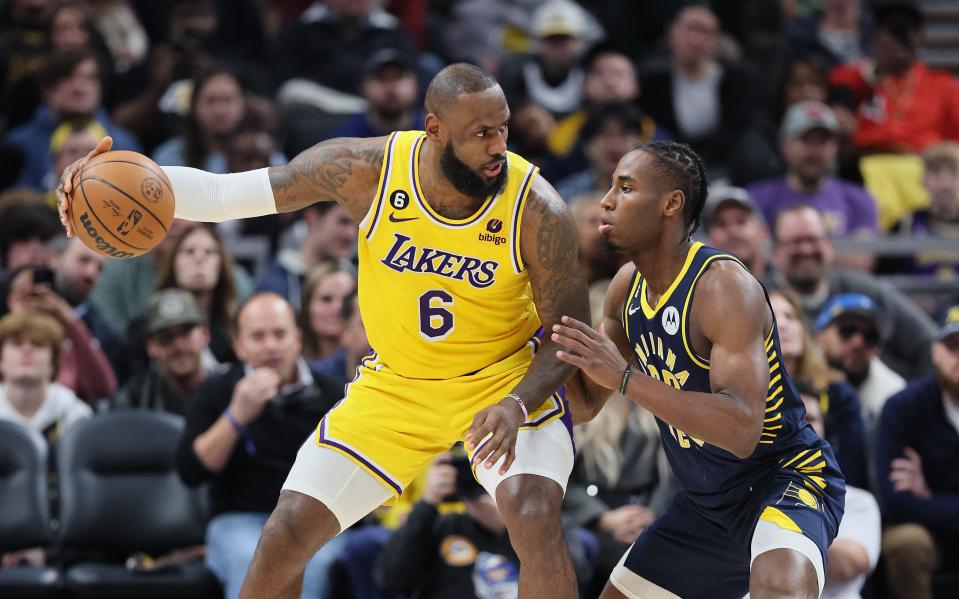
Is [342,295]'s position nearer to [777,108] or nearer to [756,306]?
[756,306]

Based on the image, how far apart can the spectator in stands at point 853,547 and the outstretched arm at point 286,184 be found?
8.58ft

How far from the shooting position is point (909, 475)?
772 cm

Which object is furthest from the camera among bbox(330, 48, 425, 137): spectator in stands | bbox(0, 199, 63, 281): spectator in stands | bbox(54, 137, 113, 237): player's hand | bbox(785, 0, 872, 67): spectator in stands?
bbox(785, 0, 872, 67): spectator in stands

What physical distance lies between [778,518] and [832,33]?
884cm

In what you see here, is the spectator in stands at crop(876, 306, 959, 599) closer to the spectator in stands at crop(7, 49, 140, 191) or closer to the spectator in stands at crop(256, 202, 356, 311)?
the spectator in stands at crop(256, 202, 356, 311)

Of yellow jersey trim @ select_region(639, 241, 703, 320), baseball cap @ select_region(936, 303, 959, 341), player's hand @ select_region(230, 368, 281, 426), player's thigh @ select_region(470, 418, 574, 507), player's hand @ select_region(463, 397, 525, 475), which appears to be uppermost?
yellow jersey trim @ select_region(639, 241, 703, 320)

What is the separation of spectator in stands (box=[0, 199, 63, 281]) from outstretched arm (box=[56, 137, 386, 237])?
3.82 m

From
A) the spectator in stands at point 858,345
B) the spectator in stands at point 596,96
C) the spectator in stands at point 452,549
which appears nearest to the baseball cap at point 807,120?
the spectator in stands at point 596,96

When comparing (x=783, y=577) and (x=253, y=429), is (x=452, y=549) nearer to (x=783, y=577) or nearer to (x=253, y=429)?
(x=253, y=429)

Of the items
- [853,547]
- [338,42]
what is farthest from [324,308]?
[338,42]

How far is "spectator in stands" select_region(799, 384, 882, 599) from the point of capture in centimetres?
696

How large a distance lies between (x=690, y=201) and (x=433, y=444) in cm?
139

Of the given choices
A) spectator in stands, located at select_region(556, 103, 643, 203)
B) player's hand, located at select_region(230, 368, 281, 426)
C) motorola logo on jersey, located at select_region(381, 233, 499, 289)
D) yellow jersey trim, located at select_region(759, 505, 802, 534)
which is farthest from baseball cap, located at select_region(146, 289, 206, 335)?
yellow jersey trim, located at select_region(759, 505, 802, 534)

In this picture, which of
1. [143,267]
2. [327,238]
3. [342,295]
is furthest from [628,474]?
[143,267]
